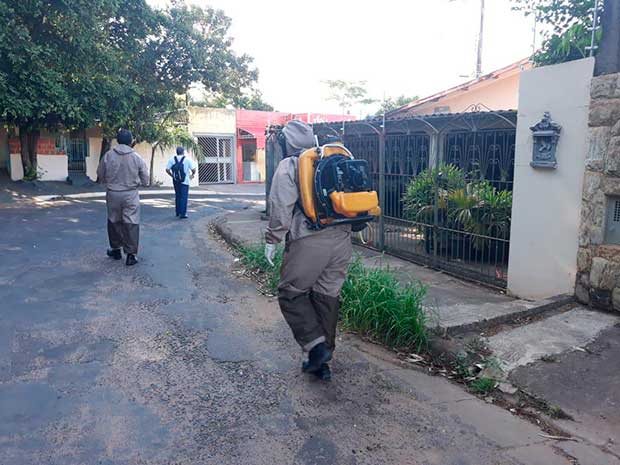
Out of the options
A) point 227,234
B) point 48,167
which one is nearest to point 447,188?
point 227,234

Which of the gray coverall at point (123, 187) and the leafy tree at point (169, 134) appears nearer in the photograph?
the gray coverall at point (123, 187)

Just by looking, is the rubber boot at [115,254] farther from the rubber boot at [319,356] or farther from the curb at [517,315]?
the curb at [517,315]

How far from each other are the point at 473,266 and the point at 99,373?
176 inches

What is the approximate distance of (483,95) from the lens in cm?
1478

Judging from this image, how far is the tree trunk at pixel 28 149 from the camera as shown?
711 inches

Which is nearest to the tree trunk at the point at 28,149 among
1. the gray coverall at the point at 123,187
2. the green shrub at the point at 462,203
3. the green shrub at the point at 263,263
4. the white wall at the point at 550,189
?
the gray coverall at the point at 123,187

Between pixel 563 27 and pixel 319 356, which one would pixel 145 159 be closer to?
pixel 563 27

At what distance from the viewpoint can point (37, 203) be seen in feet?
48.7

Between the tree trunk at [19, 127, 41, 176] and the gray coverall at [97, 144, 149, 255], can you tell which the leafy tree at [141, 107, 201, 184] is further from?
the gray coverall at [97, 144, 149, 255]

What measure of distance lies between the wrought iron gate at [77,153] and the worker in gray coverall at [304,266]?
2054cm

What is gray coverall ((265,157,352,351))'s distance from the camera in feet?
12.0

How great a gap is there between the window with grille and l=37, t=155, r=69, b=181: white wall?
19.9m

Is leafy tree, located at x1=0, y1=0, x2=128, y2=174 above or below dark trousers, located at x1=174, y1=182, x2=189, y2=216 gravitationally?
above

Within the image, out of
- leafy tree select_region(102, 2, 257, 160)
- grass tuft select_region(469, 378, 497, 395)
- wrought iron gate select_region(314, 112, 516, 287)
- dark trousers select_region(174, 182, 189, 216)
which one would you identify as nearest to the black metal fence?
wrought iron gate select_region(314, 112, 516, 287)
